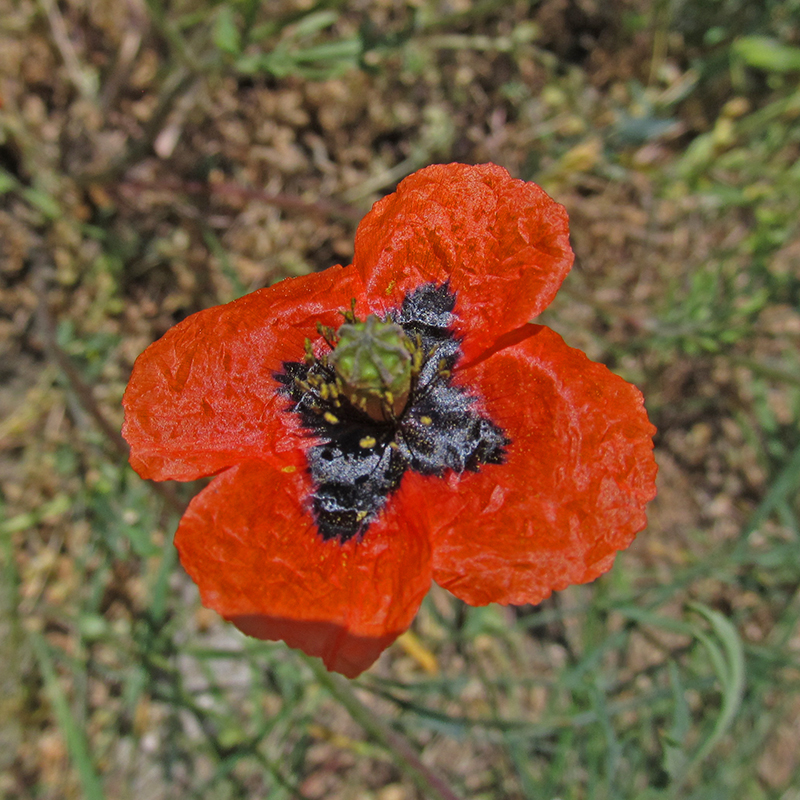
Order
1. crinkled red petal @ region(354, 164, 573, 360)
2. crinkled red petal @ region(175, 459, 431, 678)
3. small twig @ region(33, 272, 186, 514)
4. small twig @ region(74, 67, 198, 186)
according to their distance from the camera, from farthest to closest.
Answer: small twig @ region(74, 67, 198, 186) → small twig @ region(33, 272, 186, 514) → crinkled red petal @ region(354, 164, 573, 360) → crinkled red petal @ region(175, 459, 431, 678)

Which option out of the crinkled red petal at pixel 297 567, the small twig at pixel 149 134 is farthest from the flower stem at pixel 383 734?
the small twig at pixel 149 134

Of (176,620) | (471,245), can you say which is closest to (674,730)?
(471,245)

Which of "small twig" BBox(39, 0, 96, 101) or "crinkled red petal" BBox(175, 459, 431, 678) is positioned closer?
"crinkled red petal" BBox(175, 459, 431, 678)

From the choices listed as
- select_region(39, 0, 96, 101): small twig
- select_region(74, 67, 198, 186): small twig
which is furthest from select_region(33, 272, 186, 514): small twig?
select_region(39, 0, 96, 101): small twig

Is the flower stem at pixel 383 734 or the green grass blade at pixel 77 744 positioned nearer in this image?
the flower stem at pixel 383 734

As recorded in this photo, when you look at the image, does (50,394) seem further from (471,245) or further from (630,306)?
(630,306)

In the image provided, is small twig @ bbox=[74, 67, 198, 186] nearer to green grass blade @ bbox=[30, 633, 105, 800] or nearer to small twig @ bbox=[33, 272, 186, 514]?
small twig @ bbox=[33, 272, 186, 514]

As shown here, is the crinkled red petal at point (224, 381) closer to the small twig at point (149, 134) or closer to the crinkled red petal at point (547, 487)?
the crinkled red petal at point (547, 487)

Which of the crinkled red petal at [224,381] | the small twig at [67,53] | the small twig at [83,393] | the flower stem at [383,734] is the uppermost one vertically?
the small twig at [67,53]
